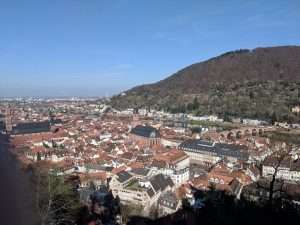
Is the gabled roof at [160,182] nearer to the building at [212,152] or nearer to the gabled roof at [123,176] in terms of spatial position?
the gabled roof at [123,176]

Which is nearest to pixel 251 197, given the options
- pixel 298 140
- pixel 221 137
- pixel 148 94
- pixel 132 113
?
pixel 298 140

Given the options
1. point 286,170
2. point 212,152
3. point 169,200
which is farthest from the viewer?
point 212,152

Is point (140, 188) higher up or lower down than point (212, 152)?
higher up

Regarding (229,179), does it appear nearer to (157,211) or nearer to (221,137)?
(157,211)

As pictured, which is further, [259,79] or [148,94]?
[148,94]

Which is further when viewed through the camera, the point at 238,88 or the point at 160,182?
the point at 238,88

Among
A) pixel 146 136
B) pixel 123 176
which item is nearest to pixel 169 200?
pixel 123 176

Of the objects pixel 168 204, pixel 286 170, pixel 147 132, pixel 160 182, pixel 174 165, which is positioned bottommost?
pixel 286 170

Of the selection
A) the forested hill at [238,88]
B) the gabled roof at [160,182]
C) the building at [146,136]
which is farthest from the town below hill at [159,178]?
the forested hill at [238,88]

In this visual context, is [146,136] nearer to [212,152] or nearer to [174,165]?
[212,152]
